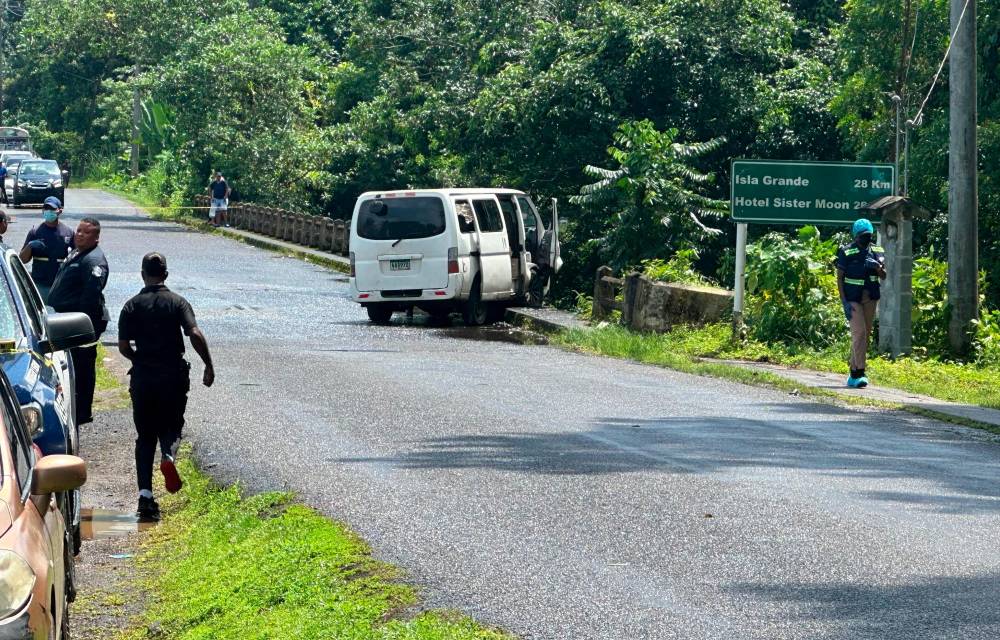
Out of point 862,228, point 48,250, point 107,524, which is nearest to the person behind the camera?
point 107,524

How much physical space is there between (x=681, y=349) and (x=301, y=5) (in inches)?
2106

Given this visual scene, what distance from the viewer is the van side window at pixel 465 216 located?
24875mm

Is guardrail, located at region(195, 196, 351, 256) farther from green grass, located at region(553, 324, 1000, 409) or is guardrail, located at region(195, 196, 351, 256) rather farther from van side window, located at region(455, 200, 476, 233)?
green grass, located at region(553, 324, 1000, 409)

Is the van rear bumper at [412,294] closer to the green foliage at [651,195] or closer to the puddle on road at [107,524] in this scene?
the green foliage at [651,195]

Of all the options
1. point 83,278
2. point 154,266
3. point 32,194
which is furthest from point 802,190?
point 32,194

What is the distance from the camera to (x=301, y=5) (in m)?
71.9

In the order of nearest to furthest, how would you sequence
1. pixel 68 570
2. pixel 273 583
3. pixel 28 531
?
1. pixel 28 531
2. pixel 68 570
3. pixel 273 583

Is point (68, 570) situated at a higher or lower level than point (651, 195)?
lower

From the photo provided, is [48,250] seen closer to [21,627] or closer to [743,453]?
[743,453]

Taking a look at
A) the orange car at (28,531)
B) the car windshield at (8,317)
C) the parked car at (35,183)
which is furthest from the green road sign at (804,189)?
the parked car at (35,183)

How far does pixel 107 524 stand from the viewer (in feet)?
35.7

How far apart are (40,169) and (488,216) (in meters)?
33.0

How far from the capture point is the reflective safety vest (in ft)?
59.3

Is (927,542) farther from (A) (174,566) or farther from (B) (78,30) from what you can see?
(B) (78,30)
